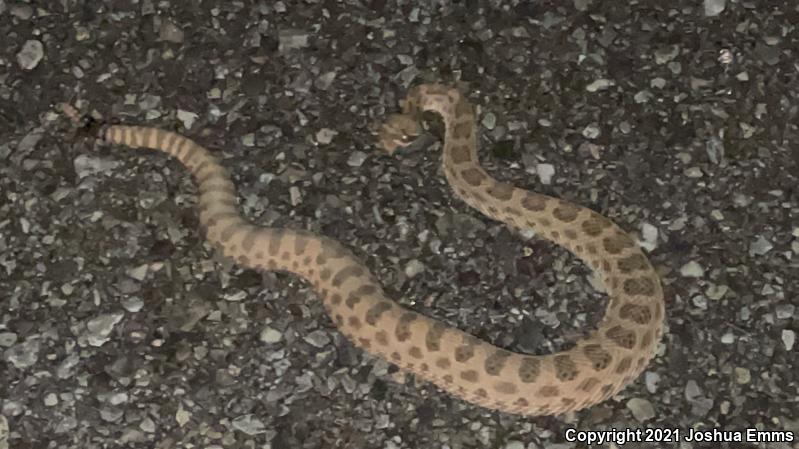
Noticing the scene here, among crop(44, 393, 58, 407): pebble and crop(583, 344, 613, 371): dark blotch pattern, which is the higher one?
crop(583, 344, 613, 371): dark blotch pattern

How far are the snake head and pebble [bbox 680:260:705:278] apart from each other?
1.64 metres

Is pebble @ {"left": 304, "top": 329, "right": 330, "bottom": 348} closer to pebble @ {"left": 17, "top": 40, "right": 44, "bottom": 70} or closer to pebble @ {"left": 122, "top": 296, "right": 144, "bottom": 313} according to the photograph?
pebble @ {"left": 122, "top": 296, "right": 144, "bottom": 313}

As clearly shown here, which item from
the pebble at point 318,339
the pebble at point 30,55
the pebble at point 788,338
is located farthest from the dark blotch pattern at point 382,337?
the pebble at point 30,55

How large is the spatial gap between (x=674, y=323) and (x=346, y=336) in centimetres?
163

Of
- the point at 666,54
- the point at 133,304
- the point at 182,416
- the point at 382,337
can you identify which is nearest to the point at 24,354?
the point at 133,304

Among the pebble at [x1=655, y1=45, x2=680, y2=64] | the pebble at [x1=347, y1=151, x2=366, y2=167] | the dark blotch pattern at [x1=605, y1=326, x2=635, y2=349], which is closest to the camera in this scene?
the dark blotch pattern at [x1=605, y1=326, x2=635, y2=349]

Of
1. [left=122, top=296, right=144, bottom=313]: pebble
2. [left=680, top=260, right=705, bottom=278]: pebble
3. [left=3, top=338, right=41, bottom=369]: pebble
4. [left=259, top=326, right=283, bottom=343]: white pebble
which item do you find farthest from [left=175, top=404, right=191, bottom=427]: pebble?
[left=680, top=260, right=705, bottom=278]: pebble

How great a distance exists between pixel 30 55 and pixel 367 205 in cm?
229

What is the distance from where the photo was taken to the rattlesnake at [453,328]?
5199 millimetres

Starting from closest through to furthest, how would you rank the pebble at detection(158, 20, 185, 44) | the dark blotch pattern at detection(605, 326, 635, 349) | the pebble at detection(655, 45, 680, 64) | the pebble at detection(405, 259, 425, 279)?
the dark blotch pattern at detection(605, 326, 635, 349), the pebble at detection(405, 259, 425, 279), the pebble at detection(655, 45, 680, 64), the pebble at detection(158, 20, 185, 44)

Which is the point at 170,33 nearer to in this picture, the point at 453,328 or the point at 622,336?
the point at 453,328

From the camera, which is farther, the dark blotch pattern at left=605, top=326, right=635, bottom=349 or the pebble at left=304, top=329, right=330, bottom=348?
the pebble at left=304, top=329, right=330, bottom=348

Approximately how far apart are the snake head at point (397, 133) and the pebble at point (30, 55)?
6.93ft

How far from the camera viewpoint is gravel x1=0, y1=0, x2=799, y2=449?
17.5 feet
